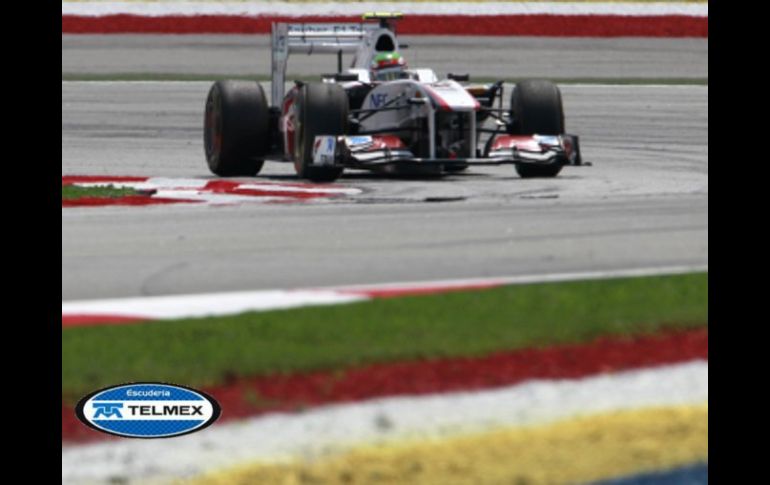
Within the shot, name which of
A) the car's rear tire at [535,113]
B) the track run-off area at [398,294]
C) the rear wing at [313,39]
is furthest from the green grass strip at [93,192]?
the car's rear tire at [535,113]

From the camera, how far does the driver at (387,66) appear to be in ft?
52.2

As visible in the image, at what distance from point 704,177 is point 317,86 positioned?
3617mm

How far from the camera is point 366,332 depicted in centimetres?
688

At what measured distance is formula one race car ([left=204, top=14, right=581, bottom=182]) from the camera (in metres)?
14.6

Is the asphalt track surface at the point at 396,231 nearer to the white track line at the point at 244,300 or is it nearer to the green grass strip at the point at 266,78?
the white track line at the point at 244,300

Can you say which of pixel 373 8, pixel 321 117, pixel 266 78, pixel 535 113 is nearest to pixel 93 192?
pixel 321 117

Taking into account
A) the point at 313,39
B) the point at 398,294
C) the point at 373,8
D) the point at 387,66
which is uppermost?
the point at 373,8

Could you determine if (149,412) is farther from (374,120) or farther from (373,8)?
(373,8)

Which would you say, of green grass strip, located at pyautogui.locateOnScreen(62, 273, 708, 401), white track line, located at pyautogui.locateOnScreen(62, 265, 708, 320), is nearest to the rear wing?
white track line, located at pyautogui.locateOnScreen(62, 265, 708, 320)

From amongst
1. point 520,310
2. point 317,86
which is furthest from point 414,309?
point 317,86

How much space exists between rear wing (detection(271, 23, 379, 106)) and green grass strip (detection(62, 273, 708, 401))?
27.2 feet

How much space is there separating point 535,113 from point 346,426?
9.64 metres

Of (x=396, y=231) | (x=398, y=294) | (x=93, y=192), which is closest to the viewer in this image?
(x=398, y=294)
